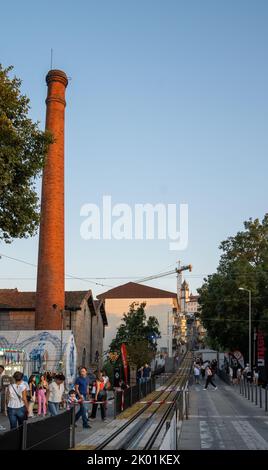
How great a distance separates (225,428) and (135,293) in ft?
288

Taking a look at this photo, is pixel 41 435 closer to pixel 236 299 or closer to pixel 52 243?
pixel 52 243

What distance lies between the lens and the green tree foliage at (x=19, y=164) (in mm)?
20656

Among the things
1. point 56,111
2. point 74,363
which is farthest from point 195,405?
point 56,111

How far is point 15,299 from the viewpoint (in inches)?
2031

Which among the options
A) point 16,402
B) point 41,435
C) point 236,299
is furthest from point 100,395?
point 236,299

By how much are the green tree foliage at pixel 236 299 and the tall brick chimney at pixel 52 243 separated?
21316 millimetres

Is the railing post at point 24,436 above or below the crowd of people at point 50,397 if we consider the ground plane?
above

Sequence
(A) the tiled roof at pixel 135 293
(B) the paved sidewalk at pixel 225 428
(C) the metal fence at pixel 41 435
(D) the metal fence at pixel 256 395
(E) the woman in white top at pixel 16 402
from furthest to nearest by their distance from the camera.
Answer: (A) the tiled roof at pixel 135 293 < (D) the metal fence at pixel 256 395 < (B) the paved sidewalk at pixel 225 428 < (E) the woman in white top at pixel 16 402 < (C) the metal fence at pixel 41 435

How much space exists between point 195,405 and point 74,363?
8328mm

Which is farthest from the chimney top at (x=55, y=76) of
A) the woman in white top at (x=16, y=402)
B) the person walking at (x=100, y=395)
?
the woman in white top at (x=16, y=402)

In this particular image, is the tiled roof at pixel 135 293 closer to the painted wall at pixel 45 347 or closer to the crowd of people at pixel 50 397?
the painted wall at pixel 45 347

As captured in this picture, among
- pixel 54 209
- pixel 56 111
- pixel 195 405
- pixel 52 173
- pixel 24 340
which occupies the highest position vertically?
pixel 56 111

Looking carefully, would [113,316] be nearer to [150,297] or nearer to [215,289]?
[150,297]

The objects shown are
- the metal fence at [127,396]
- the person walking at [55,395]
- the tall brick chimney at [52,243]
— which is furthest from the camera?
the tall brick chimney at [52,243]
